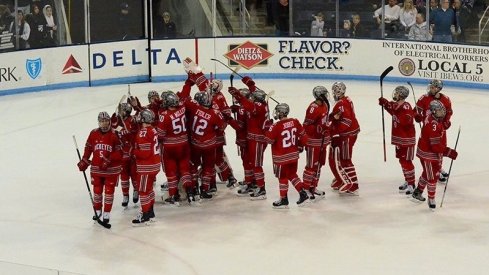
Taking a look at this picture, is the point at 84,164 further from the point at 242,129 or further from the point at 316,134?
the point at 316,134

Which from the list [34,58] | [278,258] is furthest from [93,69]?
[278,258]

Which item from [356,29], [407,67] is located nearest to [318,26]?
[356,29]

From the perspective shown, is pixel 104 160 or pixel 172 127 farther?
pixel 172 127

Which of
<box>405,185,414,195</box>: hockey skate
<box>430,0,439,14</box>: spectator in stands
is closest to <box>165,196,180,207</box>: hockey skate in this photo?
<box>405,185,414,195</box>: hockey skate

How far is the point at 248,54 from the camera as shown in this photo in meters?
19.1

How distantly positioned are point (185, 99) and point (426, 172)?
8.65 feet

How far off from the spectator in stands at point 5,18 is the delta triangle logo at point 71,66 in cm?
121

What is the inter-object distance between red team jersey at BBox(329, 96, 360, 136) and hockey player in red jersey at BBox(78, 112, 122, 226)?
242cm

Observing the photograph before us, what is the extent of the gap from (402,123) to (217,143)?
1.99 metres

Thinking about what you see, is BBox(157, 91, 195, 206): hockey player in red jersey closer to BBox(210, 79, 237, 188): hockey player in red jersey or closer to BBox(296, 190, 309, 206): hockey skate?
BBox(210, 79, 237, 188): hockey player in red jersey

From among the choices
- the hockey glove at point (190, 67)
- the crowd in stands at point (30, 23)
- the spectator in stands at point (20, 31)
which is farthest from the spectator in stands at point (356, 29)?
the hockey glove at point (190, 67)

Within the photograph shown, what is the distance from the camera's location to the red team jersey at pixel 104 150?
10406 millimetres

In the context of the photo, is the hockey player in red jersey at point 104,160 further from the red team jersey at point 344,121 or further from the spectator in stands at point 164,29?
the spectator in stands at point 164,29

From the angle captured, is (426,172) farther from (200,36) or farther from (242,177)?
(200,36)
